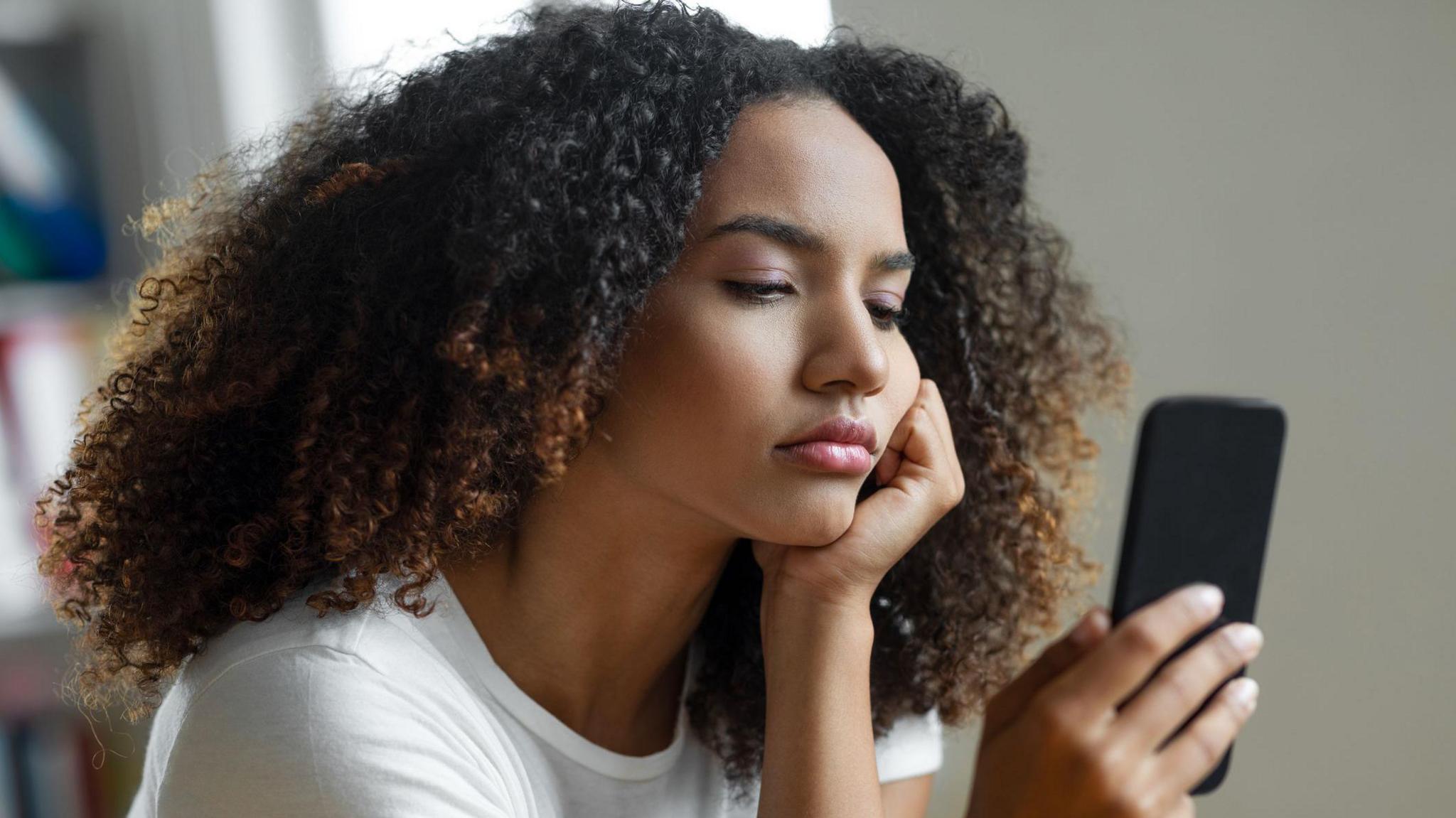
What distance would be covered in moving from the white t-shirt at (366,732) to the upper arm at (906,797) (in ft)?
0.99

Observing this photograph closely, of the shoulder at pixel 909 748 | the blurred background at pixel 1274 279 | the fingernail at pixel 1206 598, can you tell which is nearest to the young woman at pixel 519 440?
the fingernail at pixel 1206 598

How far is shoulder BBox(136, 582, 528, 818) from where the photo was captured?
938 millimetres

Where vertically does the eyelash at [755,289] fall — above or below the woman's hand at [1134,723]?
above

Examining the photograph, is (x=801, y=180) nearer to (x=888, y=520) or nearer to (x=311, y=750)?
(x=888, y=520)

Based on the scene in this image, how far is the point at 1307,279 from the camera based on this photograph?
1540 mm

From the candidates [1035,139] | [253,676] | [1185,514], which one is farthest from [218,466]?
[1035,139]

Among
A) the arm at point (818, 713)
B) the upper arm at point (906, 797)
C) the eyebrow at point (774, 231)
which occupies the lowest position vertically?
the upper arm at point (906, 797)

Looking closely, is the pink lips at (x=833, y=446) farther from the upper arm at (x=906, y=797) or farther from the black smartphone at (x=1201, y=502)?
the upper arm at (x=906, y=797)

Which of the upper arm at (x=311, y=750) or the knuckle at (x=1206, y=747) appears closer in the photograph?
the knuckle at (x=1206, y=747)

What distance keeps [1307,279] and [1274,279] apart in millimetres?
40

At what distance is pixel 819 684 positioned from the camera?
1.04m

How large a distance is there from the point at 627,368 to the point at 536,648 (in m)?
0.27

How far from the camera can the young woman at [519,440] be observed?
0.98 meters

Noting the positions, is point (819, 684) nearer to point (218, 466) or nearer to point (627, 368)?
point (627, 368)
